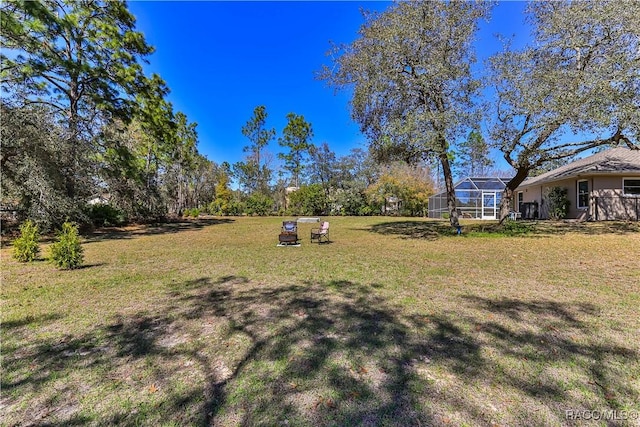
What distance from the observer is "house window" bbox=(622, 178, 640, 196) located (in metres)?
15.3

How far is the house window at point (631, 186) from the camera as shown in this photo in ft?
50.1

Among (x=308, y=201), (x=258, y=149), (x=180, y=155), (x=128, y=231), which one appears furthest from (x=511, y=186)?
(x=258, y=149)

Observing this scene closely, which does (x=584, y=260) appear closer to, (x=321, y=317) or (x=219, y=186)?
(x=321, y=317)

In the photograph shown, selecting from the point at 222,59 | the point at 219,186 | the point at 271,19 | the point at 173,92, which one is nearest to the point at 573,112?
the point at 271,19

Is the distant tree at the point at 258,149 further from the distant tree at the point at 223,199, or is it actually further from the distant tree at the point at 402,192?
the distant tree at the point at 402,192

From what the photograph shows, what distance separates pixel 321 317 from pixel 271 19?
11.6 metres

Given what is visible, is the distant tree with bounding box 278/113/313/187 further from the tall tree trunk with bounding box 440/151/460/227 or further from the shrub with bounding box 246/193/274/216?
the tall tree trunk with bounding box 440/151/460/227

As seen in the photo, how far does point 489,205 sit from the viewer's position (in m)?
23.5

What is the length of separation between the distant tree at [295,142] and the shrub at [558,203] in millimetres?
25674

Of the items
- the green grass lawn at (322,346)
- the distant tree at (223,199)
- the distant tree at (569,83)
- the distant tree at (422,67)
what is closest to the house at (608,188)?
the distant tree at (569,83)

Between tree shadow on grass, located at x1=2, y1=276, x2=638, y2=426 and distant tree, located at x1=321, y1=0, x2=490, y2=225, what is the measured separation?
293 inches

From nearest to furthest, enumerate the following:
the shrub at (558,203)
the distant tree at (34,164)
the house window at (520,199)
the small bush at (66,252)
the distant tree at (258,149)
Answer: the small bush at (66,252) → the distant tree at (34,164) → the shrub at (558,203) → the house window at (520,199) → the distant tree at (258,149)

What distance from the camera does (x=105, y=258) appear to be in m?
7.73

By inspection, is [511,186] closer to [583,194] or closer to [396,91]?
[396,91]
